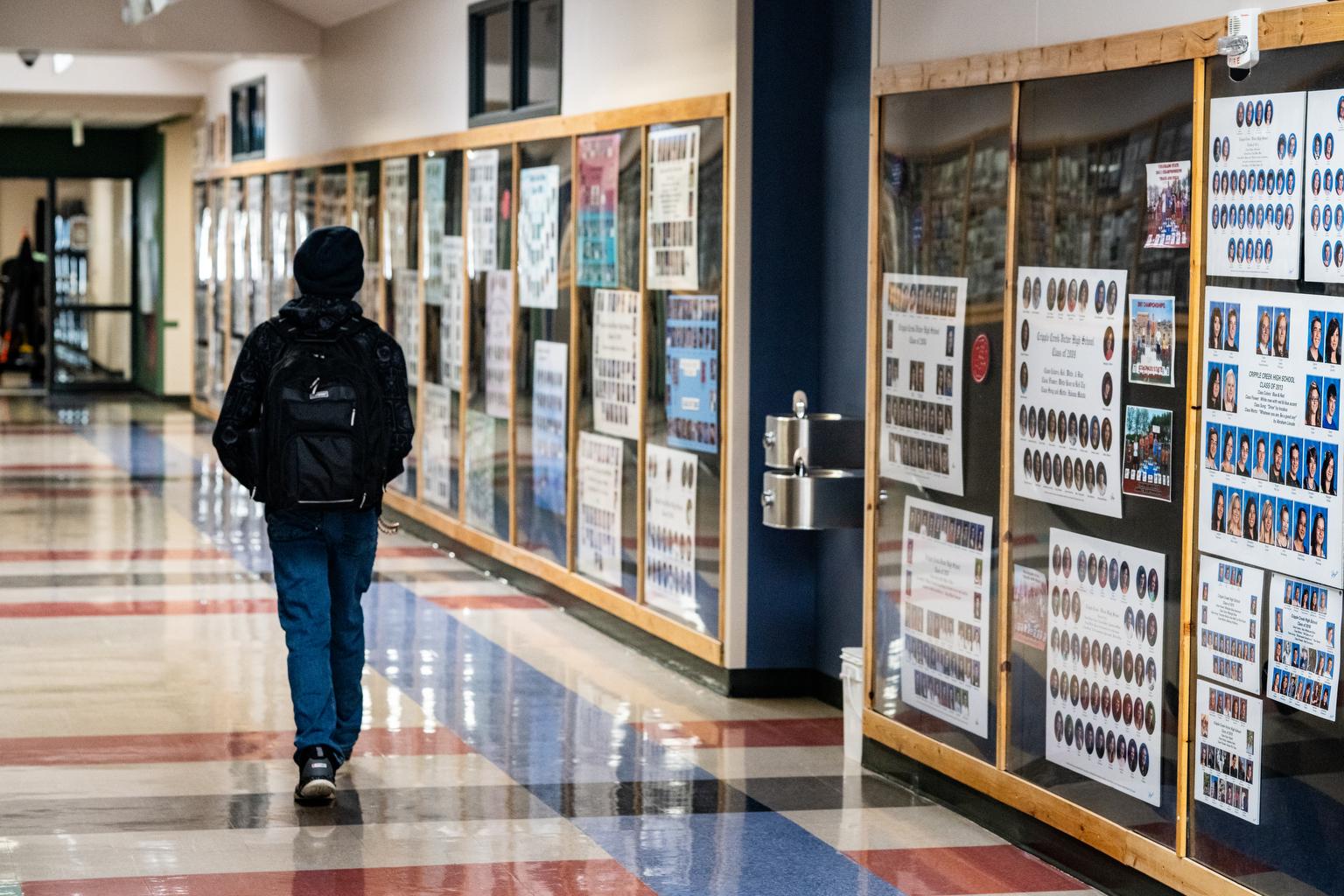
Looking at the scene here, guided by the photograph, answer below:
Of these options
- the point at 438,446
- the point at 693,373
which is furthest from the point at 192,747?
the point at 438,446

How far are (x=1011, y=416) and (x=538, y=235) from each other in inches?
177

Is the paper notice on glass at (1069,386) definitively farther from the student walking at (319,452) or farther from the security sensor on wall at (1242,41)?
the student walking at (319,452)

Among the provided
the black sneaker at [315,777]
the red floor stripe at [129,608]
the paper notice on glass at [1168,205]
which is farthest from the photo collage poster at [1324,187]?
the red floor stripe at [129,608]

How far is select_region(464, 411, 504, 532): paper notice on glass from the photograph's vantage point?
10.4m

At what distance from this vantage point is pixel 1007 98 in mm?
5305

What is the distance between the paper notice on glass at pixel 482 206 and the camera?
33.2 feet

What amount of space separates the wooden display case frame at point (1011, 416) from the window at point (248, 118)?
11.4m

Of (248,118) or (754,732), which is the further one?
(248,118)

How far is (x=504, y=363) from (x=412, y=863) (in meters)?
5.20

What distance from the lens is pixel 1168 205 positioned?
4547mm

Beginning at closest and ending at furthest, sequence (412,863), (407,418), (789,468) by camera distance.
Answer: (412,863), (407,418), (789,468)

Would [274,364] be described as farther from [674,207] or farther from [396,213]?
[396,213]

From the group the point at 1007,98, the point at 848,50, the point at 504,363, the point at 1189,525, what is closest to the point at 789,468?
the point at 848,50

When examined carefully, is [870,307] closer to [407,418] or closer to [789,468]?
[789,468]
